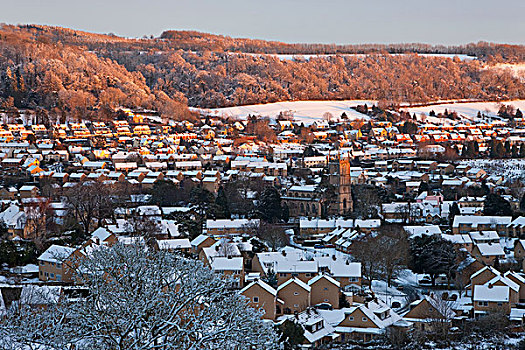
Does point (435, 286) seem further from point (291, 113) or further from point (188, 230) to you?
point (291, 113)

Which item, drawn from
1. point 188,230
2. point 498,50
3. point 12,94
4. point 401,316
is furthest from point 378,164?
point 498,50

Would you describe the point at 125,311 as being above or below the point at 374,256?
above

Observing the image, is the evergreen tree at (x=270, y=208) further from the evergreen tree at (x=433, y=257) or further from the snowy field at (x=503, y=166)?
the snowy field at (x=503, y=166)

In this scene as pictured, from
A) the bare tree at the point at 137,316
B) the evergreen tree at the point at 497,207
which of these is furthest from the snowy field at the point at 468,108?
the bare tree at the point at 137,316

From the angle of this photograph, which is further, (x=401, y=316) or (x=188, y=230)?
(x=188, y=230)

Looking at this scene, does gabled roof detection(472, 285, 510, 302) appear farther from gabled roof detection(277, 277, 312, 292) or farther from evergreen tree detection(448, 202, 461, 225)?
evergreen tree detection(448, 202, 461, 225)
